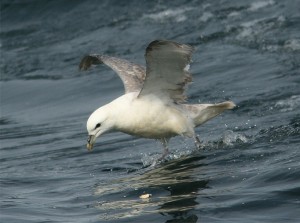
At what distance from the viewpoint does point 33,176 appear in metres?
12.7

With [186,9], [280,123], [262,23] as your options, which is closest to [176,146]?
[280,123]

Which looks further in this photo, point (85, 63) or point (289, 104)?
point (289, 104)

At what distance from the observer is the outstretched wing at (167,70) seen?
35.6 ft

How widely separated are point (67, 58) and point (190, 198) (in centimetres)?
1115

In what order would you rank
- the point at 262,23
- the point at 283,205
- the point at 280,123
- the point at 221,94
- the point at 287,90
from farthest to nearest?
1. the point at 262,23
2. the point at 221,94
3. the point at 287,90
4. the point at 280,123
5. the point at 283,205

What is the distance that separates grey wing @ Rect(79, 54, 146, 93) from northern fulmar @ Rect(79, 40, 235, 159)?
8 cm

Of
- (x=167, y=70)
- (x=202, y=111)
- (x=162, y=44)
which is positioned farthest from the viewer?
(x=202, y=111)

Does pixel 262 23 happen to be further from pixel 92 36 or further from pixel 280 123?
pixel 280 123

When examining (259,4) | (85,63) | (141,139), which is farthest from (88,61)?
(259,4)

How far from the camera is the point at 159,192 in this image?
1080 centimetres

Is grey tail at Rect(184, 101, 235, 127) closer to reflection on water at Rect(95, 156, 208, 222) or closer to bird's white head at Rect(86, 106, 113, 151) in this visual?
reflection on water at Rect(95, 156, 208, 222)

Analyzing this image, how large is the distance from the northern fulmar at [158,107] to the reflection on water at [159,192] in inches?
18.3

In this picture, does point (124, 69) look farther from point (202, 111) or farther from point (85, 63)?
point (202, 111)

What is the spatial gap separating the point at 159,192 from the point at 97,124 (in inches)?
48.2
